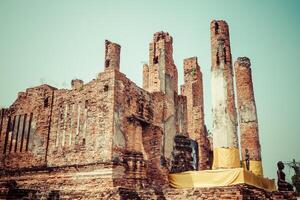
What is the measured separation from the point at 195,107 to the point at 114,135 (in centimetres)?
858

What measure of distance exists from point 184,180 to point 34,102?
698 cm

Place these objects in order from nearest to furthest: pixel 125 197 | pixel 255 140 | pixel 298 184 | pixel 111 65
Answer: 1. pixel 125 197
2. pixel 111 65
3. pixel 255 140
4. pixel 298 184

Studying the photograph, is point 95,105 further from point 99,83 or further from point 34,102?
point 34,102

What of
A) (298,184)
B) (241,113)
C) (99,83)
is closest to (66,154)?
(99,83)

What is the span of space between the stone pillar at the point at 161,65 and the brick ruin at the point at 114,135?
0.16ft

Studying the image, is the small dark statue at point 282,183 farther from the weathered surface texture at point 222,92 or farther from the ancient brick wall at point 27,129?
the ancient brick wall at point 27,129

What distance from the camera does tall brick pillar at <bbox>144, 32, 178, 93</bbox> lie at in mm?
14836

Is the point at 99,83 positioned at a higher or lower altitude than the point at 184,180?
higher

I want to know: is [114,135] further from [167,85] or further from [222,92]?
[222,92]

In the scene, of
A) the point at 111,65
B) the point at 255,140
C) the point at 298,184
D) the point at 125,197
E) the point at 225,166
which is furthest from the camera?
the point at 298,184

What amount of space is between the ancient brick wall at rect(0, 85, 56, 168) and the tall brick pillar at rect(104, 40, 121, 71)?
2.85 meters

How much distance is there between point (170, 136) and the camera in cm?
1448

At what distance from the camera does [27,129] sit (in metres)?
13.7

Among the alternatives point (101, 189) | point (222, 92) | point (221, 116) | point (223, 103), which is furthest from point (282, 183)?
point (101, 189)
